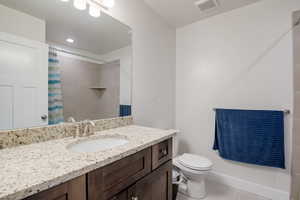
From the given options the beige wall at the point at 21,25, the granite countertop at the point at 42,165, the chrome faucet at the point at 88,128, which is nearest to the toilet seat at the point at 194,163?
the granite countertop at the point at 42,165

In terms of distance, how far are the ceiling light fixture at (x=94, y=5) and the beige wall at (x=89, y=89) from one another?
1.31ft

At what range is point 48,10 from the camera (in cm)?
→ 95

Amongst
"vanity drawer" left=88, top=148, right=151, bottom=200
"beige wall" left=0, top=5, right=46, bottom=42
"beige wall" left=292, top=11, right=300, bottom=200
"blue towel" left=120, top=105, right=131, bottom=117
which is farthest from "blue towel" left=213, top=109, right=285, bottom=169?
"beige wall" left=0, top=5, right=46, bottom=42

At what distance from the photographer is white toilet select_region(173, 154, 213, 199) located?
57.8 inches

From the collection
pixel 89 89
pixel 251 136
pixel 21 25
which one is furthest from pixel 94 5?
pixel 251 136

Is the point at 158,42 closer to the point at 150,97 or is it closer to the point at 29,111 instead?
the point at 150,97

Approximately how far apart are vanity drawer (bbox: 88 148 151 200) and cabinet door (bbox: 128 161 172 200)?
5cm

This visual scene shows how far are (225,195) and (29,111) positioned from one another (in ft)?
6.67

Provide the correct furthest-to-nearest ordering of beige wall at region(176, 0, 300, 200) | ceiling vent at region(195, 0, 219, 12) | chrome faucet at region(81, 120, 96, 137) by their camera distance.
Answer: ceiling vent at region(195, 0, 219, 12) → beige wall at region(176, 0, 300, 200) → chrome faucet at region(81, 120, 96, 137)

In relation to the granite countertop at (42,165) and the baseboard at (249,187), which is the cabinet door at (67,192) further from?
the baseboard at (249,187)

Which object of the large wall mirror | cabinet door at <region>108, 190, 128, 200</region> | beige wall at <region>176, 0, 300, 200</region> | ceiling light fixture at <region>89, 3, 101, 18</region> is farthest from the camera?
beige wall at <region>176, 0, 300, 200</region>

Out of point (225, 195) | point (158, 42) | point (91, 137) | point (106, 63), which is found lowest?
point (225, 195)

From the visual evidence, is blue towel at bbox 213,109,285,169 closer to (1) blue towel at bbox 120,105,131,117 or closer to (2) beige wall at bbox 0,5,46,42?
(1) blue towel at bbox 120,105,131,117

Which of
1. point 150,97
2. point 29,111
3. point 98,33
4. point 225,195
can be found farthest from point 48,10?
point 225,195
